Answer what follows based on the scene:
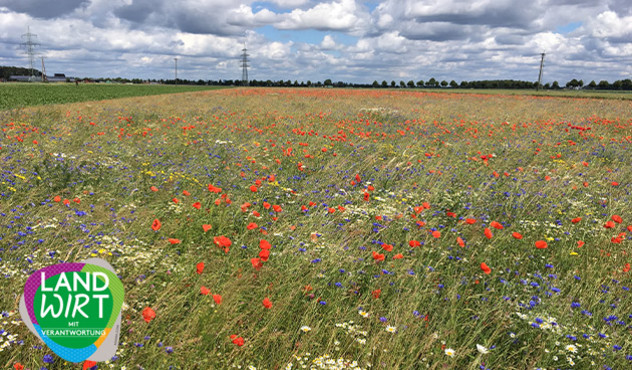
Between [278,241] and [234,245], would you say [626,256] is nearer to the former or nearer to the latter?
[278,241]

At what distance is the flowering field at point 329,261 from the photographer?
8.07 ft

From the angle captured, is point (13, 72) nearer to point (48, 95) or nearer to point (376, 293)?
point (48, 95)

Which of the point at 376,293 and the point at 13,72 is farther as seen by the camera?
the point at 13,72

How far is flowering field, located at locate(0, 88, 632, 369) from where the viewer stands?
246cm

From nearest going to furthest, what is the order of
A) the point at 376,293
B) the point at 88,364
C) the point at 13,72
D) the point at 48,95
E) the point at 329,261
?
the point at 88,364, the point at 376,293, the point at 329,261, the point at 48,95, the point at 13,72

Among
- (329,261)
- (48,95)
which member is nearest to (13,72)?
(48,95)

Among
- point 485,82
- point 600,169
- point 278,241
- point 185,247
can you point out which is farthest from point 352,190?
point 485,82

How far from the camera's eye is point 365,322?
9.07ft

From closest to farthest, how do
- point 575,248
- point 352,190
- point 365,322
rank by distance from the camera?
1. point 365,322
2. point 575,248
3. point 352,190

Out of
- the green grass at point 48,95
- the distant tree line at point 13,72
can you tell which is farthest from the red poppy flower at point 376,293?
the distant tree line at point 13,72

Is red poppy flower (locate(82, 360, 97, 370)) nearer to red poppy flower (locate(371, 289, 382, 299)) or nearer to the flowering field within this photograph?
the flowering field

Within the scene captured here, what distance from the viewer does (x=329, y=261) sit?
329 centimetres

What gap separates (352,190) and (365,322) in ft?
9.62

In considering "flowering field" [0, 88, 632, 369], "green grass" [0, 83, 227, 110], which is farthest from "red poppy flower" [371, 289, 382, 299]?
"green grass" [0, 83, 227, 110]
